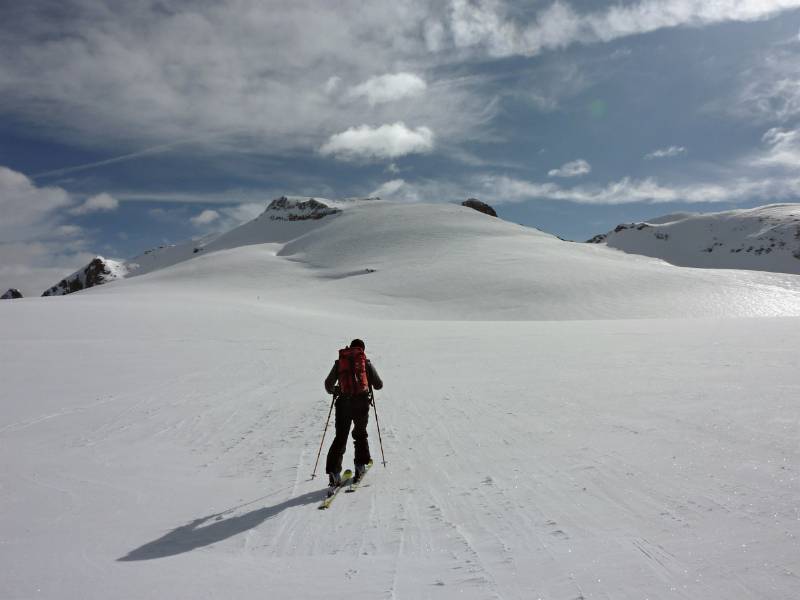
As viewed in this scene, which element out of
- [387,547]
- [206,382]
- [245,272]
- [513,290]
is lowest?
[387,547]

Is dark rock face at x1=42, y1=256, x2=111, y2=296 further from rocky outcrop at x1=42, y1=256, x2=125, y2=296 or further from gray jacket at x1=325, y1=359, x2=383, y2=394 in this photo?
gray jacket at x1=325, y1=359, x2=383, y2=394

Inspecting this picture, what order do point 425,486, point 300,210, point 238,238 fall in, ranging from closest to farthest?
point 425,486 < point 238,238 < point 300,210

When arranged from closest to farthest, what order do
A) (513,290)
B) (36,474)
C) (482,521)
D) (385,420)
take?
(482,521) < (36,474) < (385,420) < (513,290)

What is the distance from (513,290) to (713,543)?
131 ft

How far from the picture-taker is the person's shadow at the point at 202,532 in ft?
14.9

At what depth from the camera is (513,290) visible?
43.3 m

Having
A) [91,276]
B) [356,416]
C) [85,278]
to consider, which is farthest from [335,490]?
[85,278]

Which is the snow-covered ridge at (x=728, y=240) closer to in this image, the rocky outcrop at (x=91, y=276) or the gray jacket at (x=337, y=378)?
the gray jacket at (x=337, y=378)

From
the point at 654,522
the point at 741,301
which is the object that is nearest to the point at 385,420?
the point at 654,522

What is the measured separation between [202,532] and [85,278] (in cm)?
18392

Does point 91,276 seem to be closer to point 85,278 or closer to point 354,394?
point 85,278

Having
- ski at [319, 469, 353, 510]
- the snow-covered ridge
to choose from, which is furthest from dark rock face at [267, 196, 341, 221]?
ski at [319, 469, 353, 510]

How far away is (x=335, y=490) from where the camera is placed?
602 centimetres

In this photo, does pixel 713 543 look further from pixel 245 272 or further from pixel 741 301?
pixel 245 272
